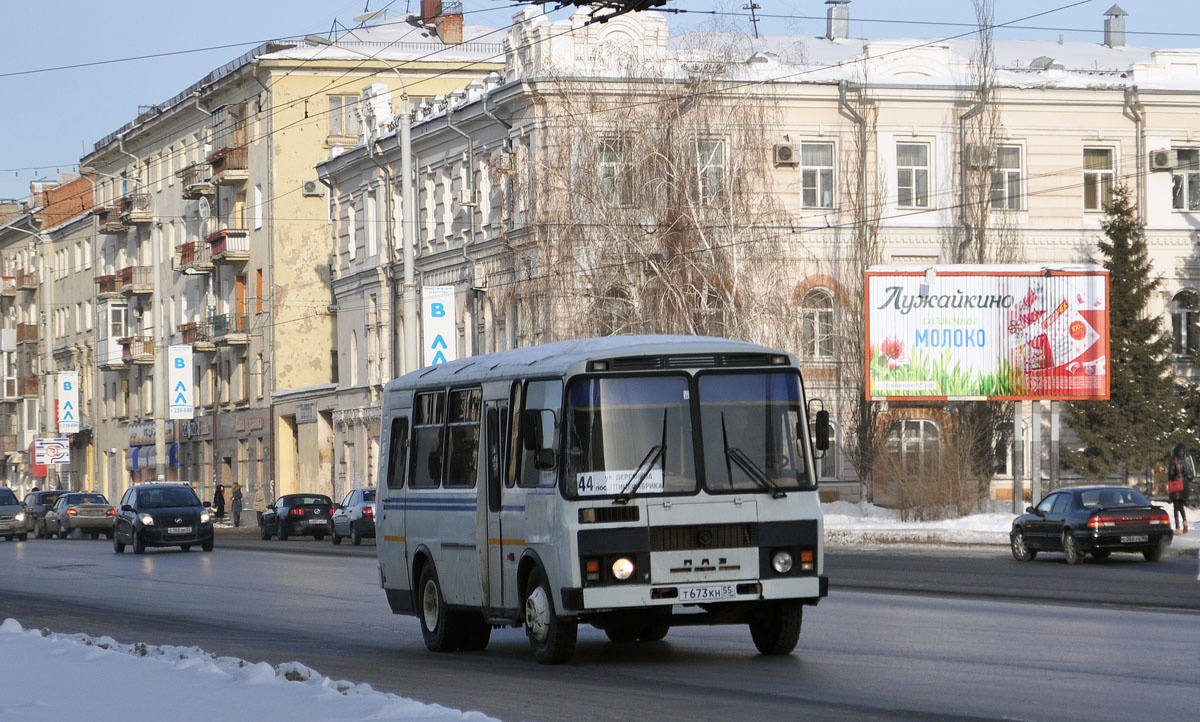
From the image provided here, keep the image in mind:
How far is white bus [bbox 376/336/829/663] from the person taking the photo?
1509 centimetres

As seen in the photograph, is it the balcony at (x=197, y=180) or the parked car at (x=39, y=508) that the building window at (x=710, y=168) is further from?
the balcony at (x=197, y=180)

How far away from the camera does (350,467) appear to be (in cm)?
6794

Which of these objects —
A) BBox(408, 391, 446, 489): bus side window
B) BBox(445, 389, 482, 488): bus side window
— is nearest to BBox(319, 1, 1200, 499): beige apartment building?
BBox(408, 391, 446, 489): bus side window

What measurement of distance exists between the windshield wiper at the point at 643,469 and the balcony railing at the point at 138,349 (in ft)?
256

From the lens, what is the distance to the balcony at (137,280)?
92.6 meters

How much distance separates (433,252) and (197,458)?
27908mm

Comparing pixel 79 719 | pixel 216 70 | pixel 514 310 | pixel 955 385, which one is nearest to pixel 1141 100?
pixel 955 385

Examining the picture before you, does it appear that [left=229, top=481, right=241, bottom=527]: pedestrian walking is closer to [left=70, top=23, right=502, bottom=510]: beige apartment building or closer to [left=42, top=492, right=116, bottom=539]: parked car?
[left=70, top=23, right=502, bottom=510]: beige apartment building

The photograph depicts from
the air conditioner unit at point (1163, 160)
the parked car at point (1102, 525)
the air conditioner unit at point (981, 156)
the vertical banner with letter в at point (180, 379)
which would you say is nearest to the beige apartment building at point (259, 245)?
the vertical banner with letter в at point (180, 379)

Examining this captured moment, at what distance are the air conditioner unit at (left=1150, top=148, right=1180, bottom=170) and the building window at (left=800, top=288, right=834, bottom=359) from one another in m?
10.1

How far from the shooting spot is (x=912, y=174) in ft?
185

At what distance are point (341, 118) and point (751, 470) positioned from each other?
6395cm

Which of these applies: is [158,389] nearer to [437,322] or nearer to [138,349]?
[138,349]

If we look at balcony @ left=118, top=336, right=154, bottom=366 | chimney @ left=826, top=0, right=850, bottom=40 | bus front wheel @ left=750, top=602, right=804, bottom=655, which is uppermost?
chimney @ left=826, top=0, right=850, bottom=40
